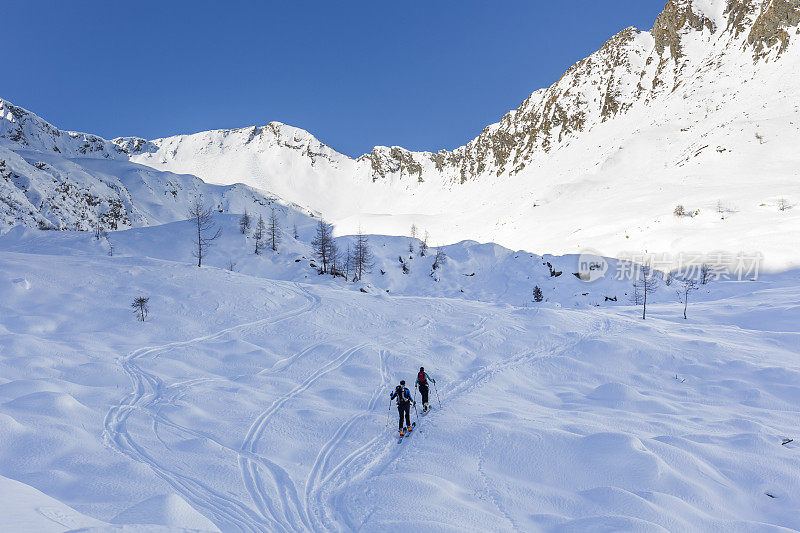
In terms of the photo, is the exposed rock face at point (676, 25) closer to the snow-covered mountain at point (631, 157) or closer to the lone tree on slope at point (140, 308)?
the snow-covered mountain at point (631, 157)

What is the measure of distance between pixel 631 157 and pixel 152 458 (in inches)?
3959

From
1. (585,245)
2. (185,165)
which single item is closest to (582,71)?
(585,245)

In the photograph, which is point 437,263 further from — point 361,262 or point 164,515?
point 164,515

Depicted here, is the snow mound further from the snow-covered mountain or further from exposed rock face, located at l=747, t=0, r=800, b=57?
exposed rock face, located at l=747, t=0, r=800, b=57

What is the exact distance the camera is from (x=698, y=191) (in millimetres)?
57750

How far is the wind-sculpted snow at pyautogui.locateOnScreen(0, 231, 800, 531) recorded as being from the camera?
5832mm

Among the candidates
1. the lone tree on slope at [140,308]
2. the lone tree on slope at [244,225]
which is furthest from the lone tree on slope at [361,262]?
the lone tree on slope at [140,308]

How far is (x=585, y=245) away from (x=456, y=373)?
4475 cm

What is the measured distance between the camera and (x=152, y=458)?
7238mm

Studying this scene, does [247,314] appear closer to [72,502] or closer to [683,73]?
[72,502]

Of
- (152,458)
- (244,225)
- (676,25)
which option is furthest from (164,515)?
(676,25)

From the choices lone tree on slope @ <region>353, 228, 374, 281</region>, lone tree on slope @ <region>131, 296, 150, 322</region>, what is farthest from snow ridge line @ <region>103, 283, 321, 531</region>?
lone tree on slope @ <region>353, 228, 374, 281</region>

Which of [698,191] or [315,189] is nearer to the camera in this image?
[698,191]

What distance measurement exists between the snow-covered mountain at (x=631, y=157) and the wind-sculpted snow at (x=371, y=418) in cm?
3604
